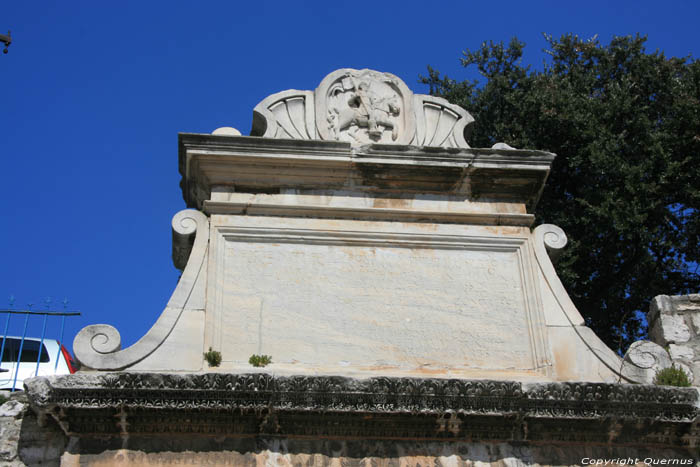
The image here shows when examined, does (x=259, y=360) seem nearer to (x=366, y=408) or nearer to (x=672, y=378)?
(x=366, y=408)

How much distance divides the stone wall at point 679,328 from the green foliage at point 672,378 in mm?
255

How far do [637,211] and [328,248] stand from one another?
6.18m

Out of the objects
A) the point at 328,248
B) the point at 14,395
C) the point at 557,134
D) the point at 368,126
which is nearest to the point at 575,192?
the point at 557,134

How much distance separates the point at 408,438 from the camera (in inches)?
265

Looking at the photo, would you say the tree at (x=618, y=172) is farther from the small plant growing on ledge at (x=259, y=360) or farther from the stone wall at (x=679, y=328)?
the small plant growing on ledge at (x=259, y=360)

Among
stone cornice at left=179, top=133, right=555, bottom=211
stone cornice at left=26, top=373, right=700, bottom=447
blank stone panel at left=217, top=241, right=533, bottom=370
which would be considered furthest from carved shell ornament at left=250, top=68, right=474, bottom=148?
stone cornice at left=26, top=373, right=700, bottom=447

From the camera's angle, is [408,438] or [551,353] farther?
[551,353]

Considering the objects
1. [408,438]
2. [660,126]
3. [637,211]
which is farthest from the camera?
[660,126]

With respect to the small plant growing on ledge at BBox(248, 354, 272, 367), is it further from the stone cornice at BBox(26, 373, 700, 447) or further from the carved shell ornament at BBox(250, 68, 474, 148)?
the carved shell ornament at BBox(250, 68, 474, 148)

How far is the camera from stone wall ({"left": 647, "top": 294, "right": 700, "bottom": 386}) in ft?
24.8

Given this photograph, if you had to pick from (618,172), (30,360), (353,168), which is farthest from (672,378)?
(30,360)

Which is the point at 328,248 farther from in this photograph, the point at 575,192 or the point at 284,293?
the point at 575,192

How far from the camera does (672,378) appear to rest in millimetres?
7176

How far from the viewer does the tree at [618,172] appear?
1272 centimetres
